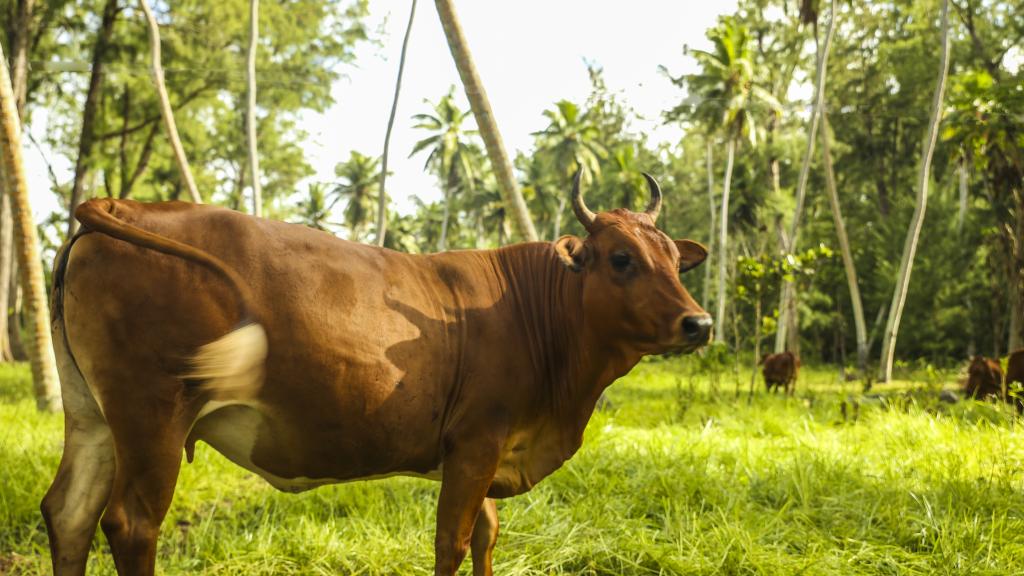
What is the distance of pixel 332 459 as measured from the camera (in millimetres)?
Answer: 2496

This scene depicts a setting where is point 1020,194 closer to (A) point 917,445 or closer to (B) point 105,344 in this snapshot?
(A) point 917,445

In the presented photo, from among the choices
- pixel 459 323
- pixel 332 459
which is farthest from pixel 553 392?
pixel 332 459

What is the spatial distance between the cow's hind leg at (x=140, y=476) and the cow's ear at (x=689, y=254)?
81.2 inches

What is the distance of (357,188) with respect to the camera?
4512cm

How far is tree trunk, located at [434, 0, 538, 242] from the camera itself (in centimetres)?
641

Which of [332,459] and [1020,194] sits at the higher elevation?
[1020,194]

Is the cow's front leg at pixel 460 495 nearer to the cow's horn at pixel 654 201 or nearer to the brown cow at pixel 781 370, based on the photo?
the cow's horn at pixel 654 201

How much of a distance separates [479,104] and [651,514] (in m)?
3.90

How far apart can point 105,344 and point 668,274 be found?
76.4 inches

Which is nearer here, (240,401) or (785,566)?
(240,401)

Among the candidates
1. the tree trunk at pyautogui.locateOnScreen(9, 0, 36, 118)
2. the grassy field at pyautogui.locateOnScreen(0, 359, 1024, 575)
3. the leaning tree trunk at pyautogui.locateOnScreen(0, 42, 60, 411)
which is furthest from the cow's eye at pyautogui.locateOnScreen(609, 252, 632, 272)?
the tree trunk at pyautogui.locateOnScreen(9, 0, 36, 118)

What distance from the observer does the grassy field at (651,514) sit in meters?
3.73

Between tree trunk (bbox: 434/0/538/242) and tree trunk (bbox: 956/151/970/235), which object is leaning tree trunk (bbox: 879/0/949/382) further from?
tree trunk (bbox: 434/0/538/242)

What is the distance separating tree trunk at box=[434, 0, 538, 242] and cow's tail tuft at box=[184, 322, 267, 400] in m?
4.28
